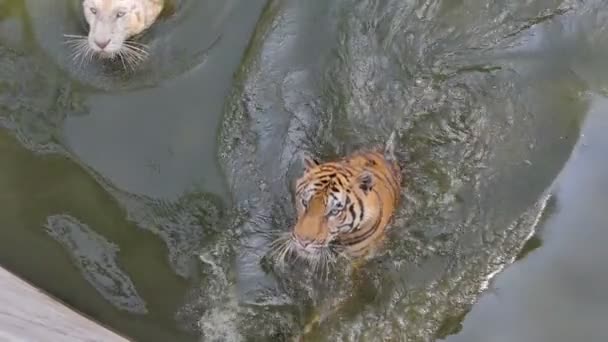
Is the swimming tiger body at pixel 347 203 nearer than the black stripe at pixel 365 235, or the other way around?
the swimming tiger body at pixel 347 203

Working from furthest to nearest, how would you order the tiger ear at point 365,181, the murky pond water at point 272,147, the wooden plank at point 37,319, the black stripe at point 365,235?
the murky pond water at point 272,147
the black stripe at point 365,235
the tiger ear at point 365,181
the wooden plank at point 37,319

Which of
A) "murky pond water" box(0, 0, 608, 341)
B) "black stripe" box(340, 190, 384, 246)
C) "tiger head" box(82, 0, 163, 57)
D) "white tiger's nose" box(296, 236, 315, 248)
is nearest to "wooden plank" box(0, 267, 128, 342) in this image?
"murky pond water" box(0, 0, 608, 341)

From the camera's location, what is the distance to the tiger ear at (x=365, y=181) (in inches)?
142

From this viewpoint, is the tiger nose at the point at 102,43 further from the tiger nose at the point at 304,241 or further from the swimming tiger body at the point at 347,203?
the tiger nose at the point at 304,241

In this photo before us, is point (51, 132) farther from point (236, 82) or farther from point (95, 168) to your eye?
point (236, 82)

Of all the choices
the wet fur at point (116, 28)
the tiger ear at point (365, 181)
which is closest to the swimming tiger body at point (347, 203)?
the tiger ear at point (365, 181)

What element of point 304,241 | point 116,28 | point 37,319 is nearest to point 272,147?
point 304,241

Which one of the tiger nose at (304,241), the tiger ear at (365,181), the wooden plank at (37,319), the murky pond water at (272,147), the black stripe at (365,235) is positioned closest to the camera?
the wooden plank at (37,319)

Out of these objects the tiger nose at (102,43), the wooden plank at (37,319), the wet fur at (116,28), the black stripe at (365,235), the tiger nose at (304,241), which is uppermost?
the wet fur at (116,28)

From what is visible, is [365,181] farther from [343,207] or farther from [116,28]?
[116,28]

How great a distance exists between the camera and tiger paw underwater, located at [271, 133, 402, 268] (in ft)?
11.3

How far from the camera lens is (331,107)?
4352mm

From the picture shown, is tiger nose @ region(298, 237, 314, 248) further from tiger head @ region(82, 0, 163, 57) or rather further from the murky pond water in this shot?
tiger head @ region(82, 0, 163, 57)

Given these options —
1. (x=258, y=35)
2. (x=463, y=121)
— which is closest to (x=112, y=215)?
(x=258, y=35)
